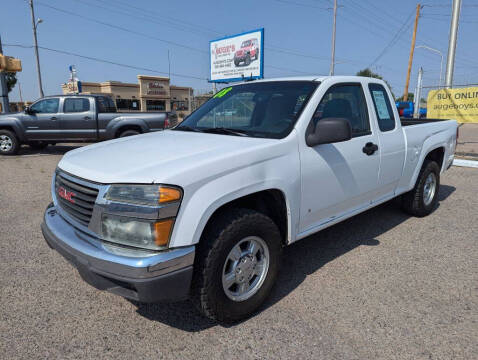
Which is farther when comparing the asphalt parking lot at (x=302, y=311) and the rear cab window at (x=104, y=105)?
the rear cab window at (x=104, y=105)

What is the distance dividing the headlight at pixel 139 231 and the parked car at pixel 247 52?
58.5 ft

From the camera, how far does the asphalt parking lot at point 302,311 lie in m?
2.36

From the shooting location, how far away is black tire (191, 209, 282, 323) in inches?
91.0

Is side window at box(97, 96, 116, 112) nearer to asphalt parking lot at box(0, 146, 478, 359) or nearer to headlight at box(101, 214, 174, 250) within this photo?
asphalt parking lot at box(0, 146, 478, 359)

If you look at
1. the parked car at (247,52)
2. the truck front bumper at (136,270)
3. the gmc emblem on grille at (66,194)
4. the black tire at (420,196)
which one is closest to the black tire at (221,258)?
the truck front bumper at (136,270)

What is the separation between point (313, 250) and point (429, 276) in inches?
45.2

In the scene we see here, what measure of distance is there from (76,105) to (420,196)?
9.95 m

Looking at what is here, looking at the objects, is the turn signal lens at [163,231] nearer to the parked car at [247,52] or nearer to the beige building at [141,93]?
the parked car at [247,52]

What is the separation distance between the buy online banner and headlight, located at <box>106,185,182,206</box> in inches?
430

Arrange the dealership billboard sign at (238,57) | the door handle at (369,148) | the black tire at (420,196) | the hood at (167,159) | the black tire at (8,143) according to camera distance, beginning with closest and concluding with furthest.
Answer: the hood at (167,159) → the door handle at (369,148) → the black tire at (420,196) → the black tire at (8,143) → the dealership billboard sign at (238,57)

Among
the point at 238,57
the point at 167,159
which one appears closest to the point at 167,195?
the point at 167,159

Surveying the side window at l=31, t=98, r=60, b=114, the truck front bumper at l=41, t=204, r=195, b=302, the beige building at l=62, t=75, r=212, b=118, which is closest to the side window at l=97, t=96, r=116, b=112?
the side window at l=31, t=98, r=60, b=114

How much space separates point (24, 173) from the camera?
324 inches

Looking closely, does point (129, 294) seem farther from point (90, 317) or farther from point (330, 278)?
point (330, 278)
